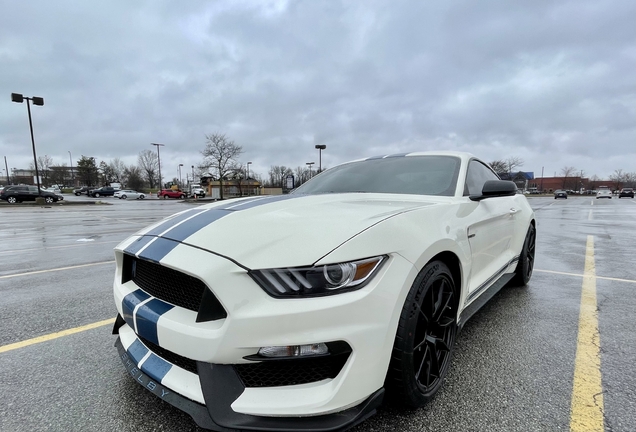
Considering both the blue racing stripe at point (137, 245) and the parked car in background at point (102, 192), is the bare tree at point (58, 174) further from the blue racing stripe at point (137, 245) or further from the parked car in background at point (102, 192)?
the blue racing stripe at point (137, 245)

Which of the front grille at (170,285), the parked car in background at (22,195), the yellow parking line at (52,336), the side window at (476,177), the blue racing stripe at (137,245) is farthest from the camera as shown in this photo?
the parked car in background at (22,195)

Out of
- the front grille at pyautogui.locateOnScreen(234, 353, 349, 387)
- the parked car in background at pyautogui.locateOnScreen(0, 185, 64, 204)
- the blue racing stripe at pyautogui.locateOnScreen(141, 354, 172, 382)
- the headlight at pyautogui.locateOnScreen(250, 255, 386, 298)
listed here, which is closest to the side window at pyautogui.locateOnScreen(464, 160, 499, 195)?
the headlight at pyautogui.locateOnScreen(250, 255, 386, 298)

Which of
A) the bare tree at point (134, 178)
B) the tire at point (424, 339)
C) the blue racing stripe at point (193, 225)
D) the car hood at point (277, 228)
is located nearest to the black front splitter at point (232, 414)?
the tire at point (424, 339)

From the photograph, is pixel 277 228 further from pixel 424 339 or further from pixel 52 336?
pixel 52 336

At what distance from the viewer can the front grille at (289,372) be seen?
141cm

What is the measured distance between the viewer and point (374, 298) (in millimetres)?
1451

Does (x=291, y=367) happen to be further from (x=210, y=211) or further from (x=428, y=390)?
(x=210, y=211)

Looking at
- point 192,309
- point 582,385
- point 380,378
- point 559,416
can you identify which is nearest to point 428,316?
point 380,378

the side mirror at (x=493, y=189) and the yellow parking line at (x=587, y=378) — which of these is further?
the side mirror at (x=493, y=189)

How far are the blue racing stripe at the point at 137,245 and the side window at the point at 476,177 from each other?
2337 mm

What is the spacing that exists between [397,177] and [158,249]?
2.09m

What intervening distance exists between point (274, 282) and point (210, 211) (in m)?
0.88

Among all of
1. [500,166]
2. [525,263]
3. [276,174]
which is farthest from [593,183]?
[525,263]

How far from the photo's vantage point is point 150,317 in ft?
5.29
